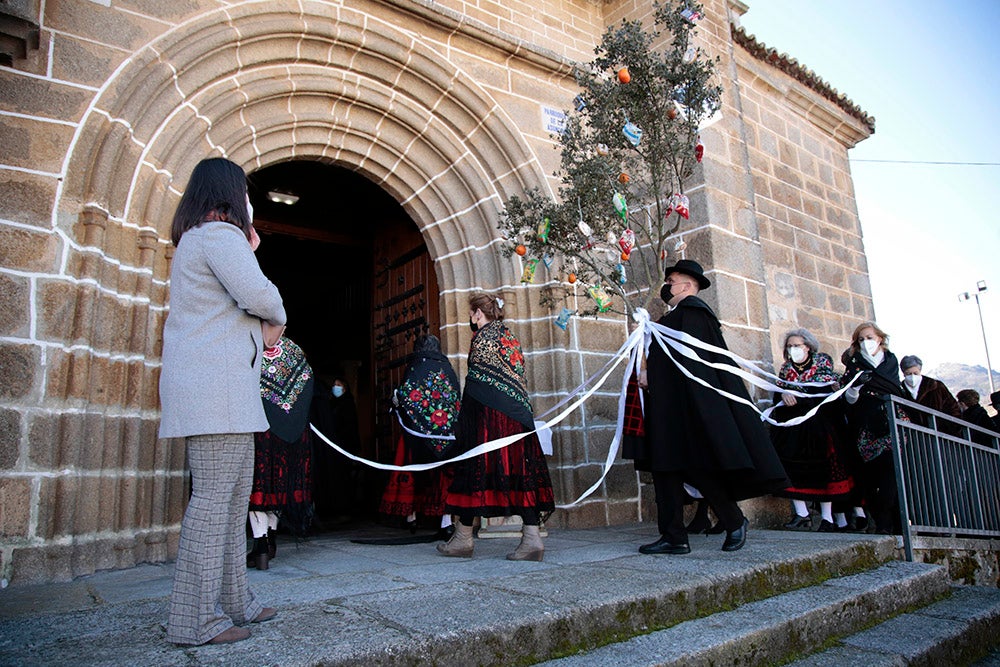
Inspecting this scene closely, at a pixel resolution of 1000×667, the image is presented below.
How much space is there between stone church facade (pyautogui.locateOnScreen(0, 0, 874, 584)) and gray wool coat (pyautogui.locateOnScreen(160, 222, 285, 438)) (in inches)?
78.2

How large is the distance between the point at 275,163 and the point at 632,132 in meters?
2.96

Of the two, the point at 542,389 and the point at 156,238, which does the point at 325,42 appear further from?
the point at 542,389

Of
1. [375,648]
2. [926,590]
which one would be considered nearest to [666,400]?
[926,590]

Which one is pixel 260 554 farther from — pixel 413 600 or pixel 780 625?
pixel 780 625

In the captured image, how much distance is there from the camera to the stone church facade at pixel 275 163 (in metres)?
3.62

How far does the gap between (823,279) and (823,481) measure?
10.6ft

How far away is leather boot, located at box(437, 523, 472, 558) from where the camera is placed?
3.84 meters

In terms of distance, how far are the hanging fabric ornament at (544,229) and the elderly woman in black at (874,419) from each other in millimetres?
2451

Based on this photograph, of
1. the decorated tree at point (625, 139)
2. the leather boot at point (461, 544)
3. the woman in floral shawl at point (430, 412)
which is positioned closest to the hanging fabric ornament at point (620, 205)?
the decorated tree at point (625, 139)

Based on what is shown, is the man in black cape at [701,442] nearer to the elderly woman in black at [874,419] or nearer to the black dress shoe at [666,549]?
the black dress shoe at [666,549]

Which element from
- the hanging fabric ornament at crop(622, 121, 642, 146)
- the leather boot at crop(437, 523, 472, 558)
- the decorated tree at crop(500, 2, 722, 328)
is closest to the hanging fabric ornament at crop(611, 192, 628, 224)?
the decorated tree at crop(500, 2, 722, 328)

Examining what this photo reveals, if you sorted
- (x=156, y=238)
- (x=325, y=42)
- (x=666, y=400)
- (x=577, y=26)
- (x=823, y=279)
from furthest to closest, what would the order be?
1. (x=823, y=279)
2. (x=577, y=26)
3. (x=325, y=42)
4. (x=156, y=238)
5. (x=666, y=400)

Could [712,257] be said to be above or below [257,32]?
below

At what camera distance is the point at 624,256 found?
169 inches
